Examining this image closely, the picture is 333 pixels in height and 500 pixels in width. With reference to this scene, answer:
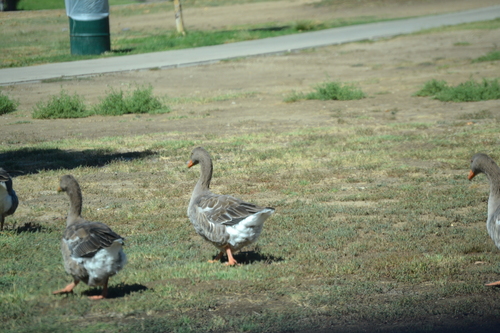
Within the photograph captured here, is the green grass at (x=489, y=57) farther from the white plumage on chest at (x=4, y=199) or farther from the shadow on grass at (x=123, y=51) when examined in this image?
the white plumage on chest at (x=4, y=199)

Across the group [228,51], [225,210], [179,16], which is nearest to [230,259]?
[225,210]

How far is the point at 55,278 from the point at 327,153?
730 cm

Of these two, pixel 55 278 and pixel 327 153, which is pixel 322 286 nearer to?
pixel 55 278

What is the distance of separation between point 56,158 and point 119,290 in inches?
279

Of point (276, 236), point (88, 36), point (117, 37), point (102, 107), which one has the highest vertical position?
point (88, 36)

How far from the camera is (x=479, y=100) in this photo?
61.8 feet

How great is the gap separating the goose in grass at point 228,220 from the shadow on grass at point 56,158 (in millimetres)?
5554

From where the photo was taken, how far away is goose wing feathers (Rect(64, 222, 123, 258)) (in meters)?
5.70

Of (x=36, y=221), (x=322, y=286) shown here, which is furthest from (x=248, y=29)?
(x=322, y=286)

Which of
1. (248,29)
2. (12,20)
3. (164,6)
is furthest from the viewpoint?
(164,6)

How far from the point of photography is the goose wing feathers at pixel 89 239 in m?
5.70

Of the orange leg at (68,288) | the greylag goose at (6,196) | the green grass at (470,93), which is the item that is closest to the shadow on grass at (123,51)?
the green grass at (470,93)

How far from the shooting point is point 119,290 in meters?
6.35

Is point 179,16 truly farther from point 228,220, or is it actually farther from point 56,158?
point 228,220
